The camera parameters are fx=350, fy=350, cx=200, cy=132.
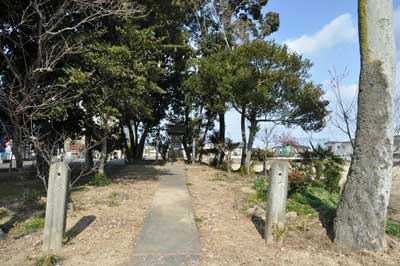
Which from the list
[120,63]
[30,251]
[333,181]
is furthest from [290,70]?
[30,251]

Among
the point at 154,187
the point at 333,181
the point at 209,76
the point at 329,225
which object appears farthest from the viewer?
the point at 209,76

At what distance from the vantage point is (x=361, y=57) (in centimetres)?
443

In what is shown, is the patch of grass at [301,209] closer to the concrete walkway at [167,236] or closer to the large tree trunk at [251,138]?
the concrete walkway at [167,236]

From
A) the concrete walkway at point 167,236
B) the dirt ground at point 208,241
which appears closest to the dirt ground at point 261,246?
the dirt ground at point 208,241

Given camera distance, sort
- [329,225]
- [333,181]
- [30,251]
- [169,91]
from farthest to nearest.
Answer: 1. [169,91]
2. [333,181]
3. [329,225]
4. [30,251]

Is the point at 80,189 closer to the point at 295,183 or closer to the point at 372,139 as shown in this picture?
the point at 295,183

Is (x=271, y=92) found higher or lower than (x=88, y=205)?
higher

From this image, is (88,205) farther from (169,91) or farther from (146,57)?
(169,91)

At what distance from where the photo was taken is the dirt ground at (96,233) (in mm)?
3992

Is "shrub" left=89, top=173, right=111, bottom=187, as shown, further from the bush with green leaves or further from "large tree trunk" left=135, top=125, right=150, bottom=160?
"large tree trunk" left=135, top=125, right=150, bottom=160

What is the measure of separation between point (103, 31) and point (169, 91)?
12.2 meters

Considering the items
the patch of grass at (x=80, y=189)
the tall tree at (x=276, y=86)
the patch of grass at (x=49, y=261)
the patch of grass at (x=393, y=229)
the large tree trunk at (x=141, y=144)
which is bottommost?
the patch of grass at (x=49, y=261)

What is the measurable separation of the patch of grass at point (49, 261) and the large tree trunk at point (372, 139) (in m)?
3.31

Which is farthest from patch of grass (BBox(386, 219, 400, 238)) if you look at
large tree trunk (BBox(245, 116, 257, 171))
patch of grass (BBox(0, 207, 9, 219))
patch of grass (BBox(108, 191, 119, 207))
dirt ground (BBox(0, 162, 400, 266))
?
large tree trunk (BBox(245, 116, 257, 171))
